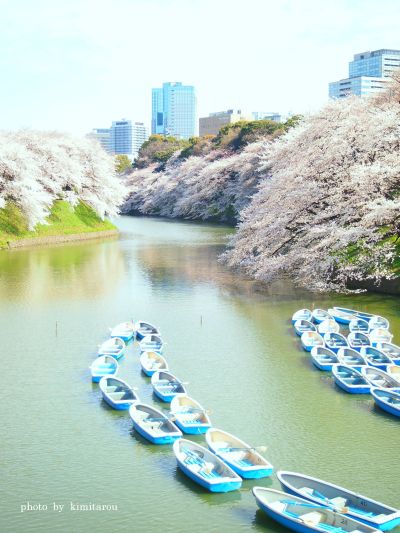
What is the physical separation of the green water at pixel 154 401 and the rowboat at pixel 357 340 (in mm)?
1556

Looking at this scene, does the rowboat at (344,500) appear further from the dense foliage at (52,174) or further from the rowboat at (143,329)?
the dense foliage at (52,174)

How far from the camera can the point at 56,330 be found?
22281mm

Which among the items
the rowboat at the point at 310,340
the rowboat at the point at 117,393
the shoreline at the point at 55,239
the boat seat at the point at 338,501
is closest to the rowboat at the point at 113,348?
the rowboat at the point at 117,393

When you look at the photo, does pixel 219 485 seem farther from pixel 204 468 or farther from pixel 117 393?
pixel 117 393

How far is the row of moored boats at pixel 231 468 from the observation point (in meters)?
10.1

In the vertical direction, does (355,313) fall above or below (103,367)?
above

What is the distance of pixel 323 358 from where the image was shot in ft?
61.0

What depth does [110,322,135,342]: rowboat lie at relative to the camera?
21.2 meters

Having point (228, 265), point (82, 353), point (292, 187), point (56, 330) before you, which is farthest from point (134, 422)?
point (228, 265)

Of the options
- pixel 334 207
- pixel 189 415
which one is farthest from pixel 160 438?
pixel 334 207

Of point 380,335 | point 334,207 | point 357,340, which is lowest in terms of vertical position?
point 357,340

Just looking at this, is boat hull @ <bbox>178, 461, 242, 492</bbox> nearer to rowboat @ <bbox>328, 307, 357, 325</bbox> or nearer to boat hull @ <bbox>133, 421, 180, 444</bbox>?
boat hull @ <bbox>133, 421, 180, 444</bbox>

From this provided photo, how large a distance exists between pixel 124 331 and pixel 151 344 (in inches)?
77.3

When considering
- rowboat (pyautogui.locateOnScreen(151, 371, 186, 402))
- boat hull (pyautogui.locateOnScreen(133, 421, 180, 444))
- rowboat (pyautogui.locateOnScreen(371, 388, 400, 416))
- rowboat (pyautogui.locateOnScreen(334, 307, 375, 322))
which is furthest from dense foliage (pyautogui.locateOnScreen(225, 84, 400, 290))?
boat hull (pyautogui.locateOnScreen(133, 421, 180, 444))
